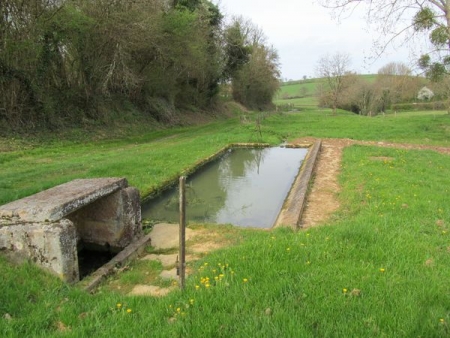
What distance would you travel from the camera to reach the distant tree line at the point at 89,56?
14414mm

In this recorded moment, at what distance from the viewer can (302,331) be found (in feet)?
8.77

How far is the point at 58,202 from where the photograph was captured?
4324 millimetres

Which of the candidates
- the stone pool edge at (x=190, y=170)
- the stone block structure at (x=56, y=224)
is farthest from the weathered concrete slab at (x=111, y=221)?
the stone pool edge at (x=190, y=170)

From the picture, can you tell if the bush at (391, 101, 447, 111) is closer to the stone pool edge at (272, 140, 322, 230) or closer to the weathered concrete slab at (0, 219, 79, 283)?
the stone pool edge at (272, 140, 322, 230)

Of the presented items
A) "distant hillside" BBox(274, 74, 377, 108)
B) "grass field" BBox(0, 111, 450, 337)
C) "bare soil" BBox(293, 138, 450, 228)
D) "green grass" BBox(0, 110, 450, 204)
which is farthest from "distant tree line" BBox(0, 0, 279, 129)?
"distant hillside" BBox(274, 74, 377, 108)

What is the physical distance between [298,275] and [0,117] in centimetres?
1487

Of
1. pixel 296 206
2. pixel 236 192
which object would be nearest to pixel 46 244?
pixel 296 206

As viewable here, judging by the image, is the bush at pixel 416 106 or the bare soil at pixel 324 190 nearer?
the bare soil at pixel 324 190

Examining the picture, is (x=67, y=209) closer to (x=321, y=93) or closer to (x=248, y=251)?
(x=248, y=251)

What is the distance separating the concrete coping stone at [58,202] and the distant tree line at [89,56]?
1157cm

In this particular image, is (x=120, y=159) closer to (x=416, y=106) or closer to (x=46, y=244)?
(x=46, y=244)

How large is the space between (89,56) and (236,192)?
510 inches

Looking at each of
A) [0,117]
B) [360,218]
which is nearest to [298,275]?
[360,218]

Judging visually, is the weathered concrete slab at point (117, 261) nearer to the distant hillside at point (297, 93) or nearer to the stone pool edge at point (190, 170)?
the stone pool edge at point (190, 170)
